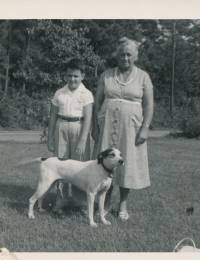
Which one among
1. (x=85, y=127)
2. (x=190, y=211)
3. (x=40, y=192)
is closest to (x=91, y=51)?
(x=85, y=127)

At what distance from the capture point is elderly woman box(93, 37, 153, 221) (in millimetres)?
4293

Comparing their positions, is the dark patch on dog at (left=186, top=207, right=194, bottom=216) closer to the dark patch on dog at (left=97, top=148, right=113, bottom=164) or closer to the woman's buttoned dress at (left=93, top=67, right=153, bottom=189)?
the woman's buttoned dress at (left=93, top=67, right=153, bottom=189)

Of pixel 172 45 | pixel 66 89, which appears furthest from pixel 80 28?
pixel 172 45

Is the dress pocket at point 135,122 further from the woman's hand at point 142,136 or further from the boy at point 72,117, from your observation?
the boy at point 72,117

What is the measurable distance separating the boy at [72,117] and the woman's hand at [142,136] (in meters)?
0.48

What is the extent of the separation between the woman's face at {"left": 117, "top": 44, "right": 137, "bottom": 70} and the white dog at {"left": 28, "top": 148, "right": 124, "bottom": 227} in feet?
2.76

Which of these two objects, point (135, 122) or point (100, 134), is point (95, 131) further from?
point (135, 122)

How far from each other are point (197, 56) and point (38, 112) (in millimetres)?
3333

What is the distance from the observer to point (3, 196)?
525 cm

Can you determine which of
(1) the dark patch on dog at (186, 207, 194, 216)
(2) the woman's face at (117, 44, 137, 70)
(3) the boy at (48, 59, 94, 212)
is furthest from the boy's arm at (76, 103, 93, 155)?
(1) the dark patch on dog at (186, 207, 194, 216)

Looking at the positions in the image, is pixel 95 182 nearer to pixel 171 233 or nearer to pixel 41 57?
pixel 171 233

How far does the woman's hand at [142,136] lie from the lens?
4.34 metres
